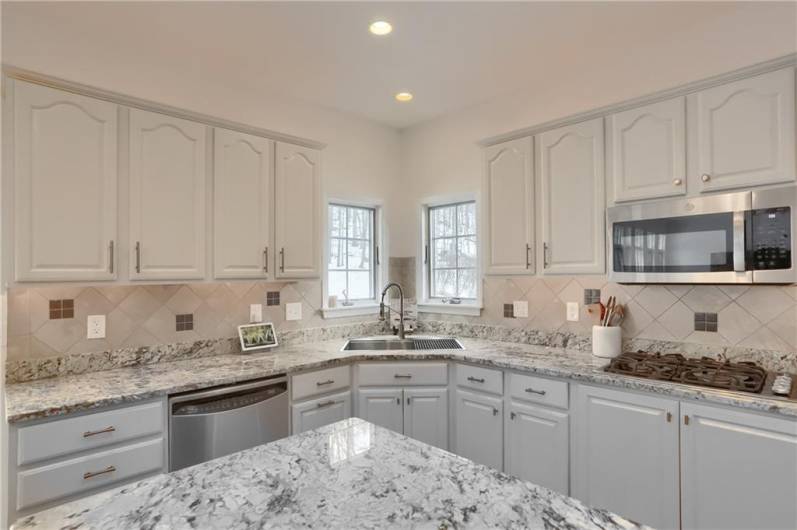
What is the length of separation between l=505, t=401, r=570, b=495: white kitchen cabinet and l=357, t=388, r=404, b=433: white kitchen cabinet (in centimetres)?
66

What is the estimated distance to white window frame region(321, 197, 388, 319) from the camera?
331 centimetres

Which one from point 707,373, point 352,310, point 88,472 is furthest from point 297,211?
point 707,373

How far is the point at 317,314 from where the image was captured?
10.7 ft

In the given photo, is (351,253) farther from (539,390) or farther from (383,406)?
(539,390)

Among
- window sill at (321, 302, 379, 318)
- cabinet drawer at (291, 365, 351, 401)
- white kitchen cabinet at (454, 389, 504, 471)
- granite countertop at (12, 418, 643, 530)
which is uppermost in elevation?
window sill at (321, 302, 379, 318)

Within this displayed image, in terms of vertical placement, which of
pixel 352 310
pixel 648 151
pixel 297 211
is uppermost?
pixel 648 151

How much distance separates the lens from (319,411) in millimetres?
2521

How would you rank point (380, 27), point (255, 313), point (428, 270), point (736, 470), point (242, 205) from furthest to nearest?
point (428, 270)
point (255, 313)
point (242, 205)
point (380, 27)
point (736, 470)

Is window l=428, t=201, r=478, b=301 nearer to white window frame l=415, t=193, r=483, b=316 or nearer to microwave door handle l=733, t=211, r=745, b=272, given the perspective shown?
white window frame l=415, t=193, r=483, b=316

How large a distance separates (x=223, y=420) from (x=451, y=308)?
1922mm

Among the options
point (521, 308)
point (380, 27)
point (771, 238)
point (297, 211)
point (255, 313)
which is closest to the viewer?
point (771, 238)

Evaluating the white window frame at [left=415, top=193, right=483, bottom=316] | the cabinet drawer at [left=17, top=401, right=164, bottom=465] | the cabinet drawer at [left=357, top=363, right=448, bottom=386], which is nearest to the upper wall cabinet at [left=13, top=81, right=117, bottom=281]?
the cabinet drawer at [left=17, top=401, right=164, bottom=465]

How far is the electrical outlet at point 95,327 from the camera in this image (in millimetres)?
2242

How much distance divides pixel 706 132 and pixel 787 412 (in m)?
1.25
